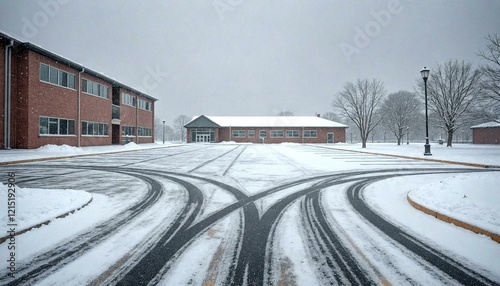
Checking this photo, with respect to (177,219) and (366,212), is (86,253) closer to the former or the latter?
(177,219)

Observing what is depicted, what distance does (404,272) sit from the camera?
114 inches

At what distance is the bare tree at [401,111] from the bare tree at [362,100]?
43.9 ft

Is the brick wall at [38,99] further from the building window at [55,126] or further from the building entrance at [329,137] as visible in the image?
the building entrance at [329,137]

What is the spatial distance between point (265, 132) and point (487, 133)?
4294cm

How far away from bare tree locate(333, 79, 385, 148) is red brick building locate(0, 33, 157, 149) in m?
32.2

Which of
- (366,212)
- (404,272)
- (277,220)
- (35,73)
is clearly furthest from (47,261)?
(35,73)

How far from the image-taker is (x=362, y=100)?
38.2m

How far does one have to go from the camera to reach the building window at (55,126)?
21266 millimetres

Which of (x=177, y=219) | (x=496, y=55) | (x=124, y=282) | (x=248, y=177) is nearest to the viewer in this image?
(x=124, y=282)

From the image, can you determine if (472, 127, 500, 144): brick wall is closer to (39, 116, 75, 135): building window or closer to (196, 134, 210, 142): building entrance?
(196, 134, 210, 142): building entrance

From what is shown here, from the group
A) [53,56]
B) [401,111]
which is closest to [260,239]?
[53,56]

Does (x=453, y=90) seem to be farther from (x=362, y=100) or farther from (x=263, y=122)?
(x=263, y=122)

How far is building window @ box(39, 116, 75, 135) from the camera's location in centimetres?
2127

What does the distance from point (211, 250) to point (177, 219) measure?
1512mm
